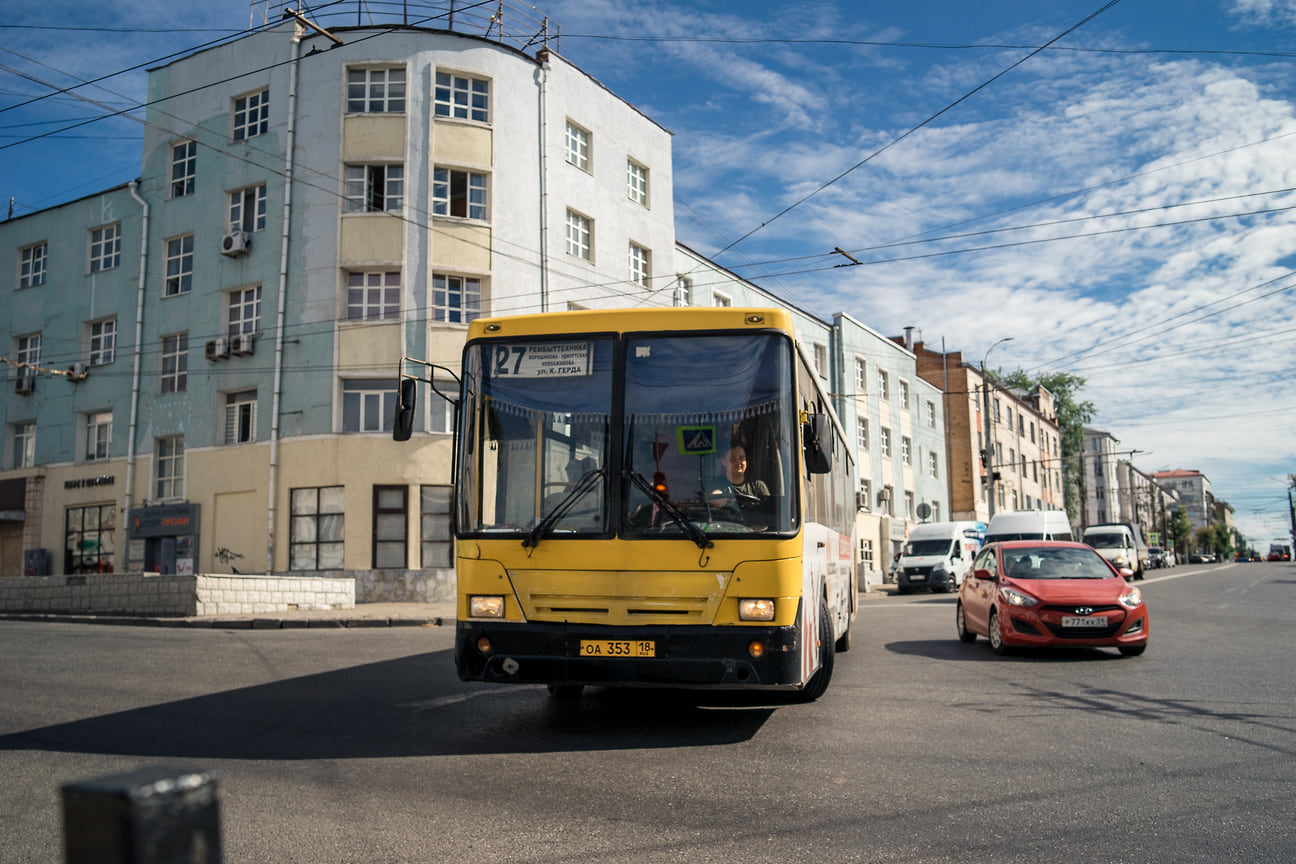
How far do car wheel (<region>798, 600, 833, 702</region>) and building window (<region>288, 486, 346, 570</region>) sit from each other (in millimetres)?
19485

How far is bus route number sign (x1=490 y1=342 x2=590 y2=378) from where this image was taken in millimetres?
7641

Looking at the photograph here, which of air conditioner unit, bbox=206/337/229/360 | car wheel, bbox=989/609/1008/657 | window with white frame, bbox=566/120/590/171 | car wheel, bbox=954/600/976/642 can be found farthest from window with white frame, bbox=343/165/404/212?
car wheel, bbox=989/609/1008/657

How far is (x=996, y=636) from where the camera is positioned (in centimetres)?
1267

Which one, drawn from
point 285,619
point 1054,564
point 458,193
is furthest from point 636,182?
point 1054,564

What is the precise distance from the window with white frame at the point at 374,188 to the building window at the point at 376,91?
1.59 meters

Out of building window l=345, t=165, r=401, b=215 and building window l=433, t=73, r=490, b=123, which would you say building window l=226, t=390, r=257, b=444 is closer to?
building window l=345, t=165, r=401, b=215

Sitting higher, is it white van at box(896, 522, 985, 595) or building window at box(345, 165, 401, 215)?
building window at box(345, 165, 401, 215)

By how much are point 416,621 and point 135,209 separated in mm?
19767

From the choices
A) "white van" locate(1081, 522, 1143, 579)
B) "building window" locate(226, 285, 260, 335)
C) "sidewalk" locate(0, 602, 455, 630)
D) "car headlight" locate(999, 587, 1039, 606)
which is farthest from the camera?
"white van" locate(1081, 522, 1143, 579)

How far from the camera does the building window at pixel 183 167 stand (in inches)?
1185

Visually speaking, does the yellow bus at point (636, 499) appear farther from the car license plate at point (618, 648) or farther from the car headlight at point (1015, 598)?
the car headlight at point (1015, 598)

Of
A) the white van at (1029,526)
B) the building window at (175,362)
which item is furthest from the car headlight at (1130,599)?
the building window at (175,362)

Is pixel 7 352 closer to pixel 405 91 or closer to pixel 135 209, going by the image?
pixel 135 209

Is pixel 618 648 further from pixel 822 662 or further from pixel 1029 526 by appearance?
pixel 1029 526
